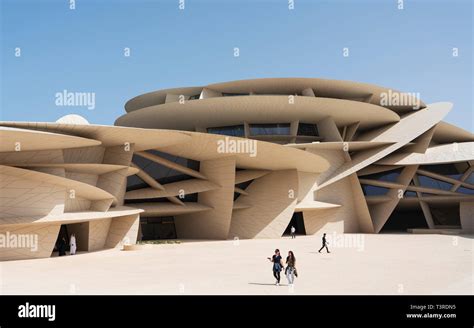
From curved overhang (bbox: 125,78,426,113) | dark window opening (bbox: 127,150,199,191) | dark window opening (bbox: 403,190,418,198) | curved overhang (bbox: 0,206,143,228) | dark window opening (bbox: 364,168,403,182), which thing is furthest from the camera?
dark window opening (bbox: 364,168,403,182)

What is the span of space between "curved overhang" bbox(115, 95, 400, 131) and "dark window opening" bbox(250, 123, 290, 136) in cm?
58

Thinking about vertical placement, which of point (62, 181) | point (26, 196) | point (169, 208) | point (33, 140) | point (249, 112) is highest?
point (249, 112)

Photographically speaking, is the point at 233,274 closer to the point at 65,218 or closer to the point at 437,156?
the point at 65,218

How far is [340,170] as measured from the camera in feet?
126

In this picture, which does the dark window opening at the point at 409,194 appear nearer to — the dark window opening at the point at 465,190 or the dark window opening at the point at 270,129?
the dark window opening at the point at 465,190

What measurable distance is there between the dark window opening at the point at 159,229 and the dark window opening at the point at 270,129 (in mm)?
11309

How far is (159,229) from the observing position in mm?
33469

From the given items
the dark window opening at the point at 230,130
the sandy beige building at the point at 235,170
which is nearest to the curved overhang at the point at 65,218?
the sandy beige building at the point at 235,170

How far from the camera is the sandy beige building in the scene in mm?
19438

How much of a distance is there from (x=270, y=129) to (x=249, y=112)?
427 cm

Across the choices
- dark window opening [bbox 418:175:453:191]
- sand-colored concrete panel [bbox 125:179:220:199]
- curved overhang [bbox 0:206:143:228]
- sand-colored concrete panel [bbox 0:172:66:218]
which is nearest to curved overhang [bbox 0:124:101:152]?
sand-colored concrete panel [bbox 0:172:66:218]

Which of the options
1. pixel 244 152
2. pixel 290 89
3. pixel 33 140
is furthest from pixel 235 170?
pixel 33 140

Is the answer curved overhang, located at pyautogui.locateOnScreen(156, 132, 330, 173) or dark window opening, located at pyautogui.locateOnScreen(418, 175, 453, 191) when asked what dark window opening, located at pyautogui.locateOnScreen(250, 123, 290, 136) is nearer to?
curved overhang, located at pyautogui.locateOnScreen(156, 132, 330, 173)
